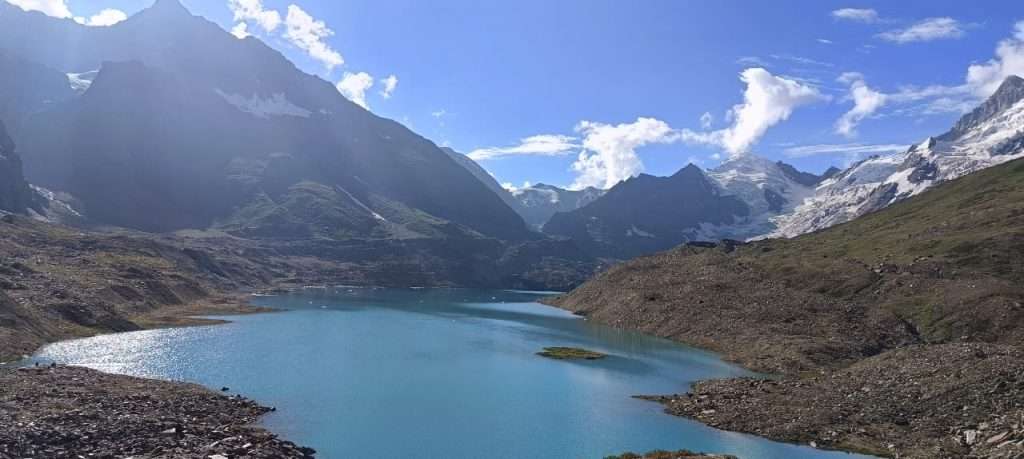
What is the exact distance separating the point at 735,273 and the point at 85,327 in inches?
5485

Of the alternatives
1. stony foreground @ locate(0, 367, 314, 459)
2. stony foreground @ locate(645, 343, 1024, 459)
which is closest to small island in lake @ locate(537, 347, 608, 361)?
stony foreground @ locate(645, 343, 1024, 459)

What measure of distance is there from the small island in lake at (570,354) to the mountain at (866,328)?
24717 millimetres

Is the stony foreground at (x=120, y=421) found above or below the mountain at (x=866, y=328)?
below

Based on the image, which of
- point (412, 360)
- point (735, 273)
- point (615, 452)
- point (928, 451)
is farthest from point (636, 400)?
point (735, 273)

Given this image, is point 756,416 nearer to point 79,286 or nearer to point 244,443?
point 244,443

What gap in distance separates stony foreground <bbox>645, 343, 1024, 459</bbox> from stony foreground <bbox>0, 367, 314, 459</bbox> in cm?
4410

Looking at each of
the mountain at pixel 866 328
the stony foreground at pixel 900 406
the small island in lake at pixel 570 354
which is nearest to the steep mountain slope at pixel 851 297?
the mountain at pixel 866 328

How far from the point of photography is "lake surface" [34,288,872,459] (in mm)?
62250

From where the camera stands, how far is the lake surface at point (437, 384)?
6225cm

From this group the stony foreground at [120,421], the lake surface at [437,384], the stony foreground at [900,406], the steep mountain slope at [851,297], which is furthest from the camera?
the steep mountain slope at [851,297]

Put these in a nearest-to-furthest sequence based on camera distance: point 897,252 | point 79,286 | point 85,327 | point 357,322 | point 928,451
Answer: point 928,451, point 85,327, point 79,286, point 897,252, point 357,322

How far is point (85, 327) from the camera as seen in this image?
397 ft

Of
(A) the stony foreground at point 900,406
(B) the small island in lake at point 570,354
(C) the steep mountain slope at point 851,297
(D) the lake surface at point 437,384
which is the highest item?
(C) the steep mountain slope at point 851,297

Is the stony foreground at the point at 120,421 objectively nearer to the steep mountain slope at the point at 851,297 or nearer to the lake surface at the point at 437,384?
the lake surface at the point at 437,384
